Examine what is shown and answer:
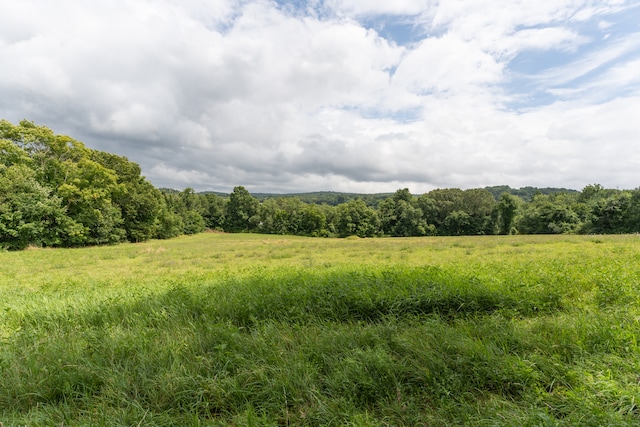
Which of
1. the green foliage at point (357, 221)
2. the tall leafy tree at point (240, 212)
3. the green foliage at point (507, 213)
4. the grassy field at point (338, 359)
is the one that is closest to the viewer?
the grassy field at point (338, 359)

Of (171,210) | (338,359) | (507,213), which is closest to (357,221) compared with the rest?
(507,213)

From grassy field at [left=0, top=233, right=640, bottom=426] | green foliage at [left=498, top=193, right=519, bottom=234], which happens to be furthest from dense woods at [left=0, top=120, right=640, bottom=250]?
grassy field at [left=0, top=233, right=640, bottom=426]

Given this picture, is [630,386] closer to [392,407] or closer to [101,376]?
[392,407]

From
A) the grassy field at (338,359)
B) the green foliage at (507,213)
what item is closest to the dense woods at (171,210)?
the green foliage at (507,213)

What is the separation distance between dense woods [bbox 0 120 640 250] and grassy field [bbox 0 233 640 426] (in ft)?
115

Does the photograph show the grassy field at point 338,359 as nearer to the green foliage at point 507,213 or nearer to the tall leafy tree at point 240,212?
the green foliage at point 507,213

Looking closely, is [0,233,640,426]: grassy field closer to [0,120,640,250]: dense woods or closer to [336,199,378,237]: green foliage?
[0,120,640,250]: dense woods

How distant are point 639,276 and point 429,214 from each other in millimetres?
81736

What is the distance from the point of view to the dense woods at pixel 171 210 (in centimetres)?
2948

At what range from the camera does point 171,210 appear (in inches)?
2793

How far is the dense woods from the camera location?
1161 inches

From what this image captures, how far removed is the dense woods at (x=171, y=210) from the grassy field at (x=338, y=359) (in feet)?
115

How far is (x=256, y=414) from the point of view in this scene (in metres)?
3.01

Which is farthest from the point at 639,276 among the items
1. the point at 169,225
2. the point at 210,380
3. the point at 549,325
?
the point at 169,225
